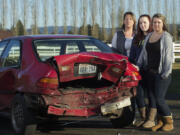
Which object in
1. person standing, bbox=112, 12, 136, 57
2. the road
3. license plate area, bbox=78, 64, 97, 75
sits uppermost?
person standing, bbox=112, 12, 136, 57

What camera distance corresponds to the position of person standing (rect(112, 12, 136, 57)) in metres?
8.14

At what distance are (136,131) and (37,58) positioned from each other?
6.36 ft

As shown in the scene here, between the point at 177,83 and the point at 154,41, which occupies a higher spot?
the point at 154,41

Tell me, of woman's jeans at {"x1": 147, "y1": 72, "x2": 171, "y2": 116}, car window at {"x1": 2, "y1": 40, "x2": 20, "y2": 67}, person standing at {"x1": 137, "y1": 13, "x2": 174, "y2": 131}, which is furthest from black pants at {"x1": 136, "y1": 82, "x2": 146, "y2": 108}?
car window at {"x1": 2, "y1": 40, "x2": 20, "y2": 67}

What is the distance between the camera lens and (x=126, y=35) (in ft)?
27.1

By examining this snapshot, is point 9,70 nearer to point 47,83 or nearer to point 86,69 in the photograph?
point 47,83

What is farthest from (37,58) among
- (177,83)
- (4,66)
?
(177,83)

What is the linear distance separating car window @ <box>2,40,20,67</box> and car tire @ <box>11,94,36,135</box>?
2.16 ft

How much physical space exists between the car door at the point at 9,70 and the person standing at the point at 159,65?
206cm

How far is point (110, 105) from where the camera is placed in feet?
21.4

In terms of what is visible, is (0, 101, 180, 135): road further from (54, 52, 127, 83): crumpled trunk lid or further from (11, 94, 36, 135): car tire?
(54, 52, 127, 83): crumpled trunk lid

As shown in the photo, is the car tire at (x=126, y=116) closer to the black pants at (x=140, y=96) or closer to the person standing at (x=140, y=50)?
the person standing at (x=140, y=50)

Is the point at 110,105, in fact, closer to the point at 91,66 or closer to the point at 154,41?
the point at 91,66

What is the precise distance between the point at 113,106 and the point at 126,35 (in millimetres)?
2064
